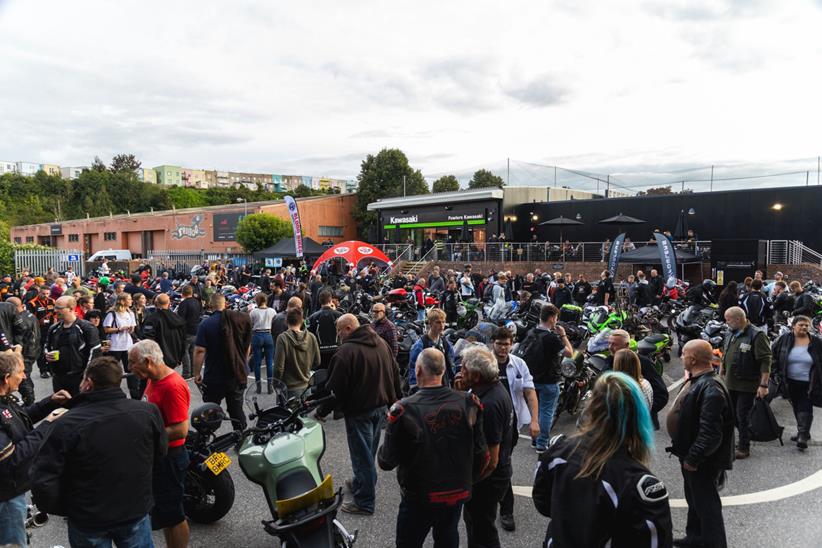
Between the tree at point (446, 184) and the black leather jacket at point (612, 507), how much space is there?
56.1 m

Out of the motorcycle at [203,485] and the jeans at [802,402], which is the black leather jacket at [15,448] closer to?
the motorcycle at [203,485]

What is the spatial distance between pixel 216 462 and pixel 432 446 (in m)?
1.88

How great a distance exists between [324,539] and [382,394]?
1.41m

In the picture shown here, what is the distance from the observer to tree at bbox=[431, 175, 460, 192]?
2261 inches

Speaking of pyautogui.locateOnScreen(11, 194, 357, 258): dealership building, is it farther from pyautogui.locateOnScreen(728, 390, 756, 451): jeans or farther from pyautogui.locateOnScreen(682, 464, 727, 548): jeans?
pyautogui.locateOnScreen(682, 464, 727, 548): jeans

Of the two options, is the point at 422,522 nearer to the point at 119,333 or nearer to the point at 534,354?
the point at 534,354

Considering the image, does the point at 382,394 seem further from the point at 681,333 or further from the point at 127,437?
the point at 681,333

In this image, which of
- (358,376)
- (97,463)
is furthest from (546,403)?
(97,463)

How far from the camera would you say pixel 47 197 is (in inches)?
2785

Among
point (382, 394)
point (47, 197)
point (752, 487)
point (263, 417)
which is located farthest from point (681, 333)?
point (47, 197)

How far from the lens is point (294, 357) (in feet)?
19.2

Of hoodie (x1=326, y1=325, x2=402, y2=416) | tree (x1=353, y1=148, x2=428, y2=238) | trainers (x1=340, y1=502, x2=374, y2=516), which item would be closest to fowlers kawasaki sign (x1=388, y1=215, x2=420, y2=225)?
tree (x1=353, y1=148, x2=428, y2=238)

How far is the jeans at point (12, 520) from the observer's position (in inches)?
119

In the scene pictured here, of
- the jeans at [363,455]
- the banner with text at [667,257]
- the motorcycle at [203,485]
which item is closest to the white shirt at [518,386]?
the jeans at [363,455]
